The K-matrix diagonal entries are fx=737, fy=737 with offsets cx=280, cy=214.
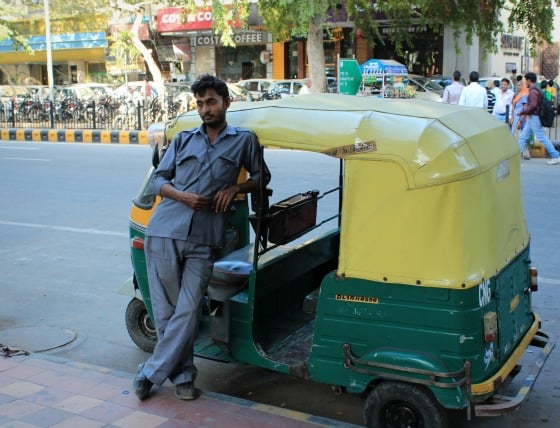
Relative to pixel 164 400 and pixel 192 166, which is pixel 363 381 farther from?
pixel 192 166

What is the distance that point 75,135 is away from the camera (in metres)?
22.5

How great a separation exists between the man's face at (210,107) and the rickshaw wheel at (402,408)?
1.60m

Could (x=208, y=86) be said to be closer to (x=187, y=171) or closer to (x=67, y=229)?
(x=187, y=171)

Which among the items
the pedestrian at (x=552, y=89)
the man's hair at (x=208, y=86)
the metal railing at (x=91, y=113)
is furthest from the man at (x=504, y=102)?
the man's hair at (x=208, y=86)

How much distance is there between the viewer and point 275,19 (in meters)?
22.0

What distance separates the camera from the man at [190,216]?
151 inches

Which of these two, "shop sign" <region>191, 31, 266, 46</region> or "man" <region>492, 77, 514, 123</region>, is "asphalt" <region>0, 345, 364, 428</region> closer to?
"man" <region>492, 77, 514, 123</region>

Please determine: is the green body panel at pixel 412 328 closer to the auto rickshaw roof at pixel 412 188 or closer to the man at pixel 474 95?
the auto rickshaw roof at pixel 412 188

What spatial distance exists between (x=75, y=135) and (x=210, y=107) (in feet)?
64.2

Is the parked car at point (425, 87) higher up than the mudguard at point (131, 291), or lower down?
higher up

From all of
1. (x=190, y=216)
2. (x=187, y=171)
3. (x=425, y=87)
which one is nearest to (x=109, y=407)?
(x=190, y=216)

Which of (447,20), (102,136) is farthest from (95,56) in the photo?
(447,20)

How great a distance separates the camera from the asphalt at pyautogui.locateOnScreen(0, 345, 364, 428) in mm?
3736

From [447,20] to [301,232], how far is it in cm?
1867
